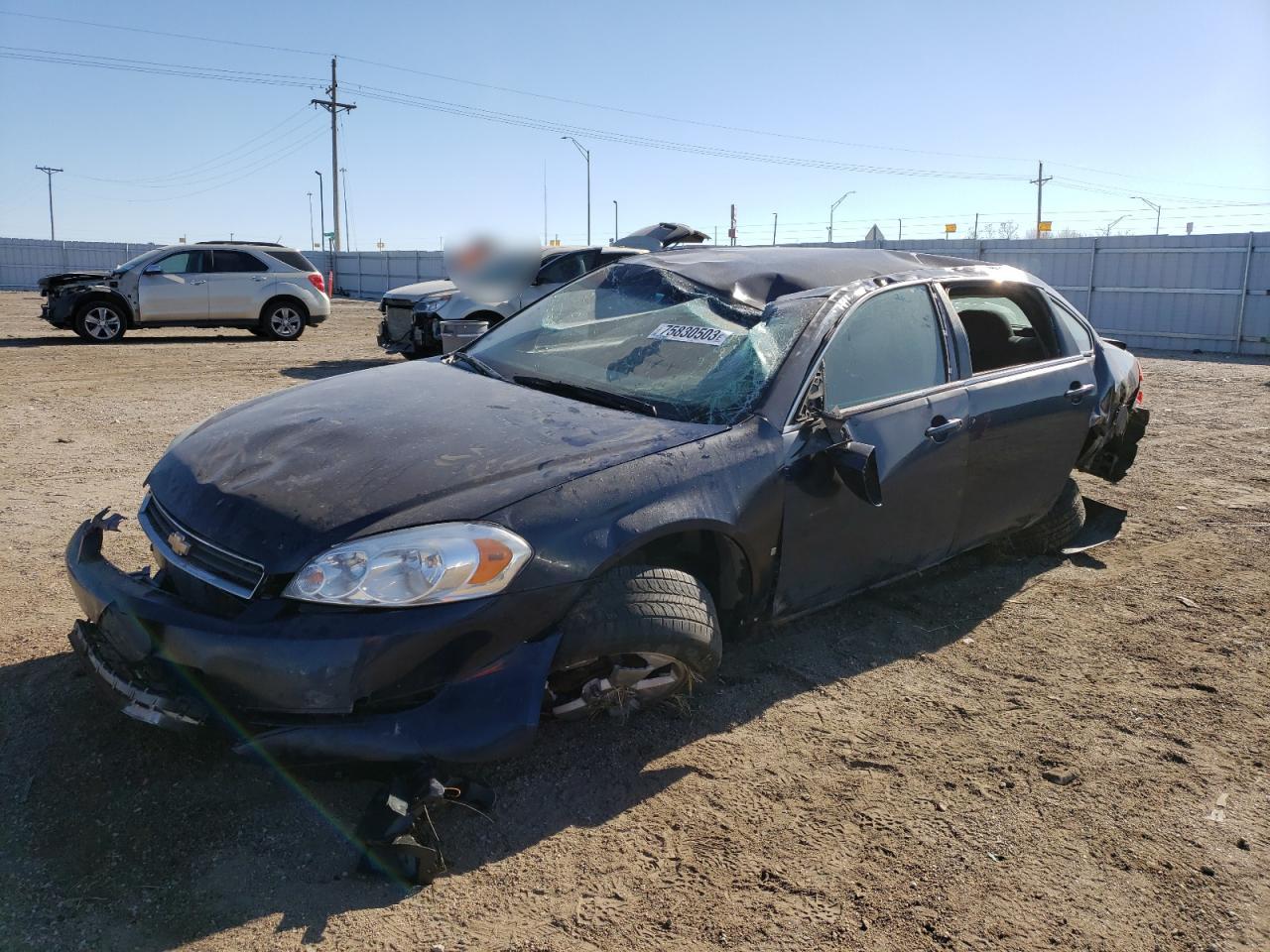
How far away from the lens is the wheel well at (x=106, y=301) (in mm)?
15445

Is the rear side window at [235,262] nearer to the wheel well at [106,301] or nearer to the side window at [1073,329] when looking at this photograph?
the wheel well at [106,301]

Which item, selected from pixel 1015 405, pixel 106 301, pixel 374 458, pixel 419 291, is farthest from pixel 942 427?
pixel 106 301

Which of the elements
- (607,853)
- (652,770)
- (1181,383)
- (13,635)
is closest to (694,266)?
(652,770)

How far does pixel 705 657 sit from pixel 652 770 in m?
0.38

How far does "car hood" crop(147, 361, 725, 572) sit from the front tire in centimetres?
36

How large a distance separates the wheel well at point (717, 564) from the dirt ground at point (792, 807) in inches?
14.9

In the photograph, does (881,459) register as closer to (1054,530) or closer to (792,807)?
(792,807)

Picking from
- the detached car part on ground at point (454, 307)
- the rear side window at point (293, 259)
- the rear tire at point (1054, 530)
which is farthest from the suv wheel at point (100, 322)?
the rear tire at point (1054, 530)

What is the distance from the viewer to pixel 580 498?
2748 millimetres

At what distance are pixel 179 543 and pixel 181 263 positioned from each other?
590 inches

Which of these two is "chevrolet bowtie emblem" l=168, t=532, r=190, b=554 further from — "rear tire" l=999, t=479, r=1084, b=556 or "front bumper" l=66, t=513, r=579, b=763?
"rear tire" l=999, t=479, r=1084, b=556

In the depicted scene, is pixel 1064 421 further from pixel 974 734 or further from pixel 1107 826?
pixel 1107 826

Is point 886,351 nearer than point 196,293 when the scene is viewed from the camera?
Yes

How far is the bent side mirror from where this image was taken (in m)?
3.23
